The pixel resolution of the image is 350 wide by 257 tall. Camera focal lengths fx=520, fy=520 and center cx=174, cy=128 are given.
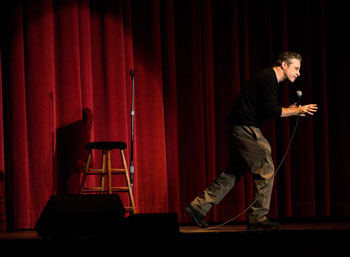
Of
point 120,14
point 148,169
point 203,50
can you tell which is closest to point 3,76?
point 120,14

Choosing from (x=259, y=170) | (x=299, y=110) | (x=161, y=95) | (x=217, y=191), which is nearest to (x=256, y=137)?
(x=259, y=170)

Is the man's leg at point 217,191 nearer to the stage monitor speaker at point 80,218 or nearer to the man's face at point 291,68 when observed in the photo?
the man's face at point 291,68

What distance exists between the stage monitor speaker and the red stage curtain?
163cm

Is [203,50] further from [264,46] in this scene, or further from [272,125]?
[272,125]

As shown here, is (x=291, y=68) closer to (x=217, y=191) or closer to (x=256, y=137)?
(x=256, y=137)

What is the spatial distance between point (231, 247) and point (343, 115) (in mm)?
3653

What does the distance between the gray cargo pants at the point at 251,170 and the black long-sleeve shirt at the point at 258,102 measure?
0.08 meters

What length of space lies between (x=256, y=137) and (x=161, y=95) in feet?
5.02

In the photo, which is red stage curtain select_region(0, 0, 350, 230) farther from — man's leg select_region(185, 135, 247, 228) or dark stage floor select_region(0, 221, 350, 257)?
dark stage floor select_region(0, 221, 350, 257)

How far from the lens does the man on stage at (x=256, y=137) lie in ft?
13.2

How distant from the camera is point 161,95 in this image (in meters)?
5.36

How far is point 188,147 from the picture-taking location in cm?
539

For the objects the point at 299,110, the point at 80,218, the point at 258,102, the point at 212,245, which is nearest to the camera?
the point at 212,245

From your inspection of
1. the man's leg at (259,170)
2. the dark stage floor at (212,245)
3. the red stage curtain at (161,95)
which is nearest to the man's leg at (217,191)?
the man's leg at (259,170)
